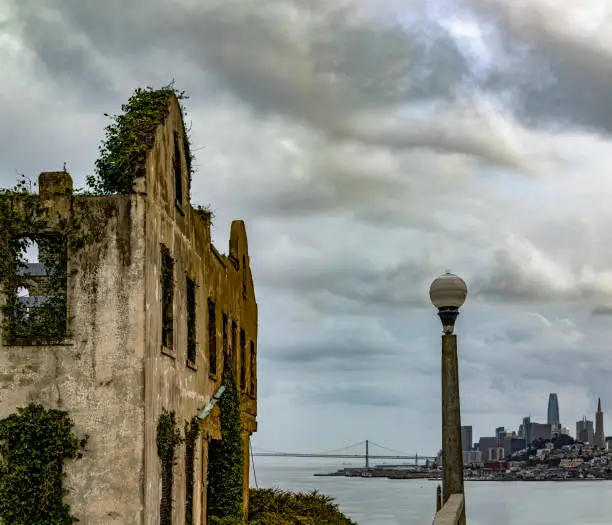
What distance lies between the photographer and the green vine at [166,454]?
70.4ft

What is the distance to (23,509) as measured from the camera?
19516mm

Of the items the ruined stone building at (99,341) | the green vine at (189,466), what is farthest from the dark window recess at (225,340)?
the ruined stone building at (99,341)

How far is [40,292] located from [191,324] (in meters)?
5.00

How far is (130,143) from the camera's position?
21.1 m

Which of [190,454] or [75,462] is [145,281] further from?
[190,454]

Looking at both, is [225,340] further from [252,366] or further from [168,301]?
[168,301]

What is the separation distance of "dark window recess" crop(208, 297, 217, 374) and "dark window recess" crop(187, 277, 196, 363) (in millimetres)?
2622

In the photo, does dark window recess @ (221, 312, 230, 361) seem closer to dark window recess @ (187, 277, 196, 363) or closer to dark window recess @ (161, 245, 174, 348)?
dark window recess @ (187, 277, 196, 363)

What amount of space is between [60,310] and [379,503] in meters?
128

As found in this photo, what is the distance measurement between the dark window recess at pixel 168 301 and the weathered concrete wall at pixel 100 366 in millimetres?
1878

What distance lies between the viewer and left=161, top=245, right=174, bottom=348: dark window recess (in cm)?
2238

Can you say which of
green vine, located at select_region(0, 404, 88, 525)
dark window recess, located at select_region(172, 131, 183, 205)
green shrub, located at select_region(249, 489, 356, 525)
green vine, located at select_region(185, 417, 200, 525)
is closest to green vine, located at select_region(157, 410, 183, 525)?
green vine, located at select_region(185, 417, 200, 525)

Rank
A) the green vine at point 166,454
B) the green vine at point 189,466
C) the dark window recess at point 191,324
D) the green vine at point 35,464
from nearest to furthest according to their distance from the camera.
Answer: the green vine at point 35,464 → the green vine at point 166,454 → the green vine at point 189,466 → the dark window recess at point 191,324

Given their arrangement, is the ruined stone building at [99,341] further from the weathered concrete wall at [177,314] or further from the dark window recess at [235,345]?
the dark window recess at [235,345]
